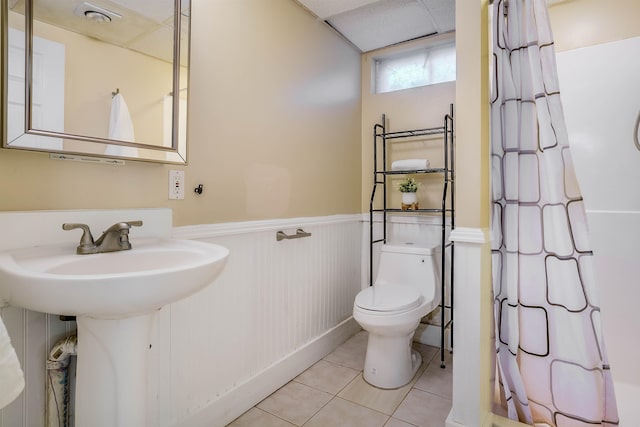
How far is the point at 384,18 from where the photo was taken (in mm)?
2188

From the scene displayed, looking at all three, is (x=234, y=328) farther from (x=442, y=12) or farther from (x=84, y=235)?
(x=442, y=12)

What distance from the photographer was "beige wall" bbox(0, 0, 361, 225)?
1103mm

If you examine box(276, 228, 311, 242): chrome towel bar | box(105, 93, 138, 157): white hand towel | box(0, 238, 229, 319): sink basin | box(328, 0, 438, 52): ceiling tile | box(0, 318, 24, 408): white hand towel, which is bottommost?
box(0, 318, 24, 408): white hand towel

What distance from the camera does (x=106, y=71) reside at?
1135 mm

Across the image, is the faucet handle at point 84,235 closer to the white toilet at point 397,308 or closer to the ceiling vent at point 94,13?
the ceiling vent at point 94,13

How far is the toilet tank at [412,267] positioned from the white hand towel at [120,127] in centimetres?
163

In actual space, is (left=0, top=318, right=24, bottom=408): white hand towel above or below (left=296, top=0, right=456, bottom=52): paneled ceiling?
below

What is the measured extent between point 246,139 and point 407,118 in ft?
4.41

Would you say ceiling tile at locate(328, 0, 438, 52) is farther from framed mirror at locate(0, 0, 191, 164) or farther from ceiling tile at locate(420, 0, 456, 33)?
framed mirror at locate(0, 0, 191, 164)

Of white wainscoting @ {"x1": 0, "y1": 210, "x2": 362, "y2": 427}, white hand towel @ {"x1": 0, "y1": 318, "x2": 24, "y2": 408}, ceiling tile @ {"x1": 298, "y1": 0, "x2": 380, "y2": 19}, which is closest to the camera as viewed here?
white hand towel @ {"x1": 0, "y1": 318, "x2": 24, "y2": 408}

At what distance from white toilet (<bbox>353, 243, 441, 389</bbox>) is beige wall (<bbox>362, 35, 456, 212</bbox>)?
0.45 m

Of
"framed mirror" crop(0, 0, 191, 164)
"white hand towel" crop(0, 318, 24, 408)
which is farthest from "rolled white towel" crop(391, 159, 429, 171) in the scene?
"white hand towel" crop(0, 318, 24, 408)

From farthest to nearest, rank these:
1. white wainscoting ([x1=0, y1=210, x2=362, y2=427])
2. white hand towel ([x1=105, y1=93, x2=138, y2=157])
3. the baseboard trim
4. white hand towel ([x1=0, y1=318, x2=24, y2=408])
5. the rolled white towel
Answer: the rolled white towel → the baseboard trim → white hand towel ([x1=105, y1=93, x2=138, y2=157]) → white wainscoting ([x1=0, y1=210, x2=362, y2=427]) → white hand towel ([x1=0, y1=318, x2=24, y2=408])

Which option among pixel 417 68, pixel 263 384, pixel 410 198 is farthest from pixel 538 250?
pixel 417 68
